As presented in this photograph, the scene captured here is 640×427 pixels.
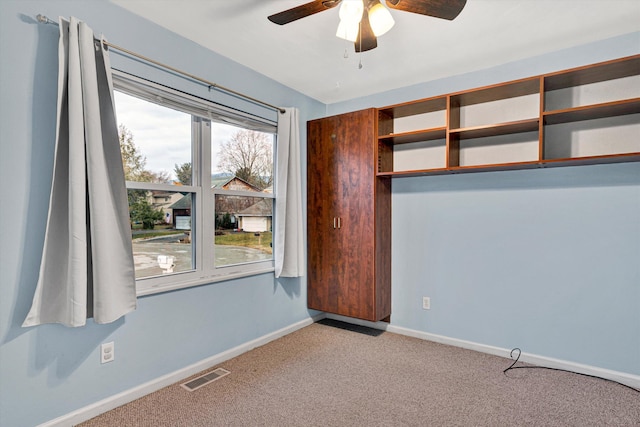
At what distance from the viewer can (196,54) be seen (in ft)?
8.32

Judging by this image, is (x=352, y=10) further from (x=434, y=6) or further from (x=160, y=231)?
(x=160, y=231)

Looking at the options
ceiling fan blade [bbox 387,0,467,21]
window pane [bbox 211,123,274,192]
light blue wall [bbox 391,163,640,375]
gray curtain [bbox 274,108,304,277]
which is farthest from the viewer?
gray curtain [bbox 274,108,304,277]

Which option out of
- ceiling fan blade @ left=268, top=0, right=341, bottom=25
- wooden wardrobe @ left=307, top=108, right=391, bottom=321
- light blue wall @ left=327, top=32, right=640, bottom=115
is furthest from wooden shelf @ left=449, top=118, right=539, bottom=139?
ceiling fan blade @ left=268, top=0, right=341, bottom=25

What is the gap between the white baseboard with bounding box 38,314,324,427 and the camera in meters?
1.89

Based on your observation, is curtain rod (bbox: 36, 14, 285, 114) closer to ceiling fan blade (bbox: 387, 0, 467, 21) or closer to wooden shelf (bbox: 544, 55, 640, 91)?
ceiling fan blade (bbox: 387, 0, 467, 21)

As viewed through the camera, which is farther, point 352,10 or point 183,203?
Answer: point 183,203

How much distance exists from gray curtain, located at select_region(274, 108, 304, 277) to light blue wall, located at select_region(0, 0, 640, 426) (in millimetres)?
198

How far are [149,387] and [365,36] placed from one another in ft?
8.21

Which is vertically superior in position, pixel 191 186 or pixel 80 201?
pixel 191 186

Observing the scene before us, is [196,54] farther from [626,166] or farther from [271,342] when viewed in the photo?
[626,166]

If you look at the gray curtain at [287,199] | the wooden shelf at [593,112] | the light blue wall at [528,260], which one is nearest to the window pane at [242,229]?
the gray curtain at [287,199]

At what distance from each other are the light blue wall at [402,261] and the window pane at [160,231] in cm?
24

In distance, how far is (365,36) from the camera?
1.89 metres

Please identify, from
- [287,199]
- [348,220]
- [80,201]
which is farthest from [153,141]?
[348,220]
